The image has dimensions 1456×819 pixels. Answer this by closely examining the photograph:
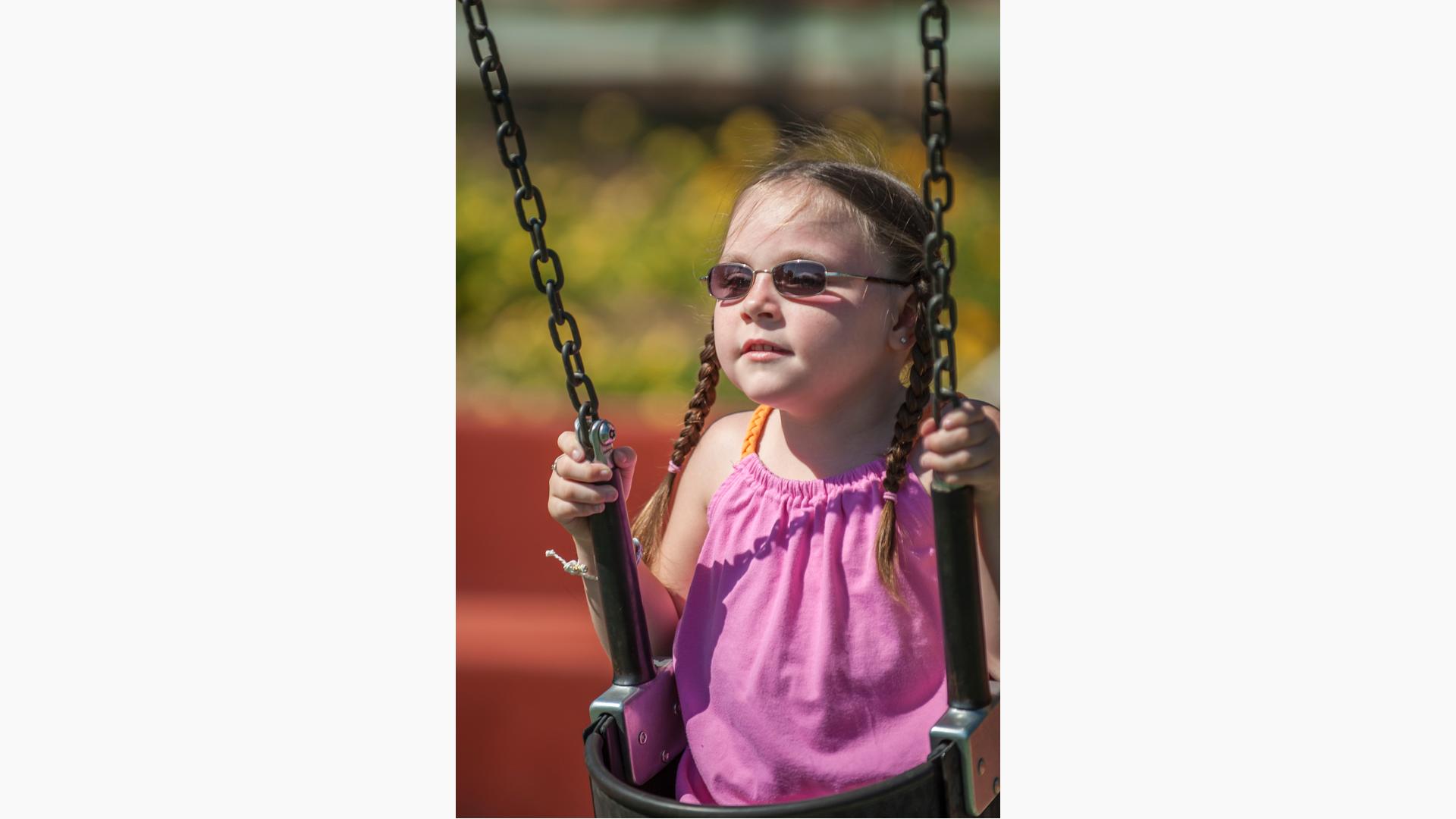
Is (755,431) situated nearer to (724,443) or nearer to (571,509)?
(724,443)

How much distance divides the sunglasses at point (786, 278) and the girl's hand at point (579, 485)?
203mm

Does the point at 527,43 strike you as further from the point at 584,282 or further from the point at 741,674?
the point at 741,674

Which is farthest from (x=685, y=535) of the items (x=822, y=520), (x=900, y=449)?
(x=900, y=449)

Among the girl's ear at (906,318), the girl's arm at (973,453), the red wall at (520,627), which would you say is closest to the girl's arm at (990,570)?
the girl's arm at (973,453)

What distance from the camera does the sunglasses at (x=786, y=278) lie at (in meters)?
1.17

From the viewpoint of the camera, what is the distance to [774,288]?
1.18m

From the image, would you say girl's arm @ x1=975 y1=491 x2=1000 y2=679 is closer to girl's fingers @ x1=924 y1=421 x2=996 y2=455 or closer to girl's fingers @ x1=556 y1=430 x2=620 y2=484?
girl's fingers @ x1=924 y1=421 x2=996 y2=455

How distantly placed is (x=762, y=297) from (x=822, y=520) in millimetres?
252

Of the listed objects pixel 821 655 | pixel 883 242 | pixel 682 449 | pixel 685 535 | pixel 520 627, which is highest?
pixel 883 242

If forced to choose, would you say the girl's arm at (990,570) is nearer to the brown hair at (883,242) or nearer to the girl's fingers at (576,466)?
the brown hair at (883,242)

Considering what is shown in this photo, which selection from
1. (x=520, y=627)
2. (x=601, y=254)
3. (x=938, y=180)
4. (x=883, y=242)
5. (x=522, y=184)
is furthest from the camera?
(x=601, y=254)

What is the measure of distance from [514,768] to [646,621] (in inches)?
36.2

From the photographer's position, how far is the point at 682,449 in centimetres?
139

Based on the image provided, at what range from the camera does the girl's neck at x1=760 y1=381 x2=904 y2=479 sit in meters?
1.25
